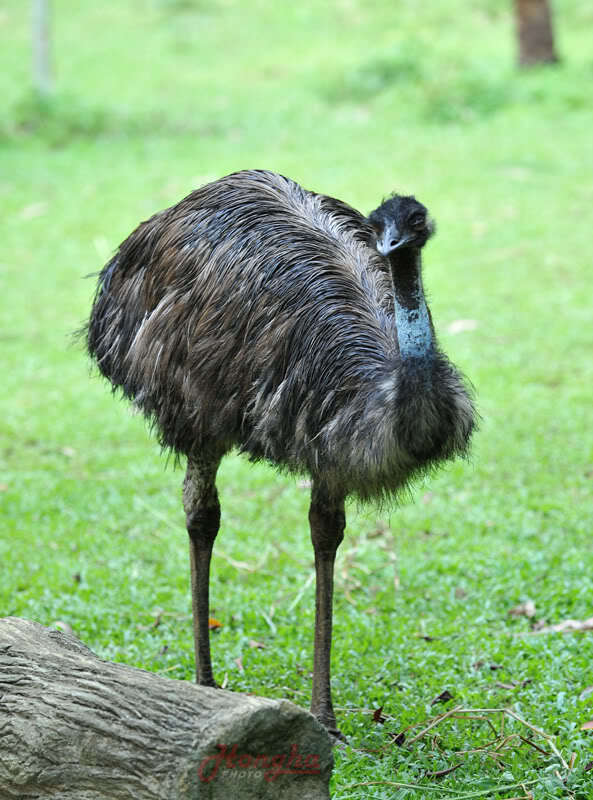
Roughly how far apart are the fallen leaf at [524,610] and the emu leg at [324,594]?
1386 mm

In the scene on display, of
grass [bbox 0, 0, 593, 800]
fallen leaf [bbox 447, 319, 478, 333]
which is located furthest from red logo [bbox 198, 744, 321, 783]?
fallen leaf [bbox 447, 319, 478, 333]

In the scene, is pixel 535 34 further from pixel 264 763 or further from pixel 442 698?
pixel 264 763

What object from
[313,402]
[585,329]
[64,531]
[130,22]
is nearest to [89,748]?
[313,402]

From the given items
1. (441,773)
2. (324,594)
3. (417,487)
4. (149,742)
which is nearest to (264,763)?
(149,742)

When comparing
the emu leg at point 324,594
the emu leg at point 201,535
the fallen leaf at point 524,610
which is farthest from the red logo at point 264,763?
the fallen leaf at point 524,610

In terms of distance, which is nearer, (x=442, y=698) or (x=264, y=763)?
(x=264, y=763)

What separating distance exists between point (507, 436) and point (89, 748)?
4.80m

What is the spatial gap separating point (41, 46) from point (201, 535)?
1203 centimetres

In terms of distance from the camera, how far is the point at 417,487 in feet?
21.5

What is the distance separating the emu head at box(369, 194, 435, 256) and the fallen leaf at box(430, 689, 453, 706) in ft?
6.50

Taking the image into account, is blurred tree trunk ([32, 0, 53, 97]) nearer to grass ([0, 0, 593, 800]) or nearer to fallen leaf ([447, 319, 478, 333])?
grass ([0, 0, 593, 800])

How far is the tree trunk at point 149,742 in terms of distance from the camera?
3127 millimetres

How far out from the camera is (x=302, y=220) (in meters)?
4.43

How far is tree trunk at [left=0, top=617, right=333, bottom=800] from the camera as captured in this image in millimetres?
3127
